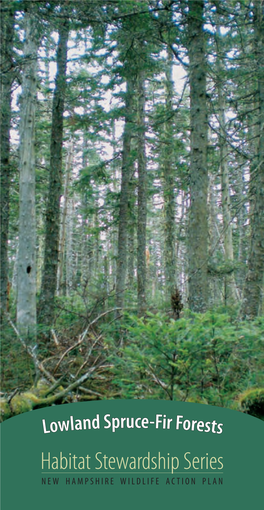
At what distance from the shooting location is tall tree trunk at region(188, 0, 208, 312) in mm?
6207

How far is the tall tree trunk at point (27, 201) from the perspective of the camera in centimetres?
701

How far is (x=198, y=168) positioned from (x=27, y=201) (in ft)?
11.7

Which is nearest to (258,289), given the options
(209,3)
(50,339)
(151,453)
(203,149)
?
(203,149)

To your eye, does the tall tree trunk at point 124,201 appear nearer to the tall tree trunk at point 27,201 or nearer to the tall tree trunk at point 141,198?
the tall tree trunk at point 141,198

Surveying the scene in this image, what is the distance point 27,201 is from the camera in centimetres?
721

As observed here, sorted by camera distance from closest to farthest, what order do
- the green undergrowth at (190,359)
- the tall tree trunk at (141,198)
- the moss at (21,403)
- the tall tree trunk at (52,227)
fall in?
1. the green undergrowth at (190,359)
2. the moss at (21,403)
3. the tall tree trunk at (52,227)
4. the tall tree trunk at (141,198)

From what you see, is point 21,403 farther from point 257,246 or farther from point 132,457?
point 257,246

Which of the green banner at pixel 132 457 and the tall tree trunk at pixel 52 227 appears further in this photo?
the tall tree trunk at pixel 52 227

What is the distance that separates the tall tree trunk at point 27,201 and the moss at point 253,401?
4566 mm

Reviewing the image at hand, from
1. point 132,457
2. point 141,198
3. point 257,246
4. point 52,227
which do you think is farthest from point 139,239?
point 132,457

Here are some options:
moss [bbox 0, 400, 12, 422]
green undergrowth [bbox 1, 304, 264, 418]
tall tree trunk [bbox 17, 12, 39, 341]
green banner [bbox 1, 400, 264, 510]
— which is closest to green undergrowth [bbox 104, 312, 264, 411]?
green undergrowth [bbox 1, 304, 264, 418]

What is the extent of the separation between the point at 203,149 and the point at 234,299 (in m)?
7.12

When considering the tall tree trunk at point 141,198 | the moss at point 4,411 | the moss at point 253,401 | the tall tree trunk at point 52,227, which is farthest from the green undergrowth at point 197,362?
the tall tree trunk at point 141,198

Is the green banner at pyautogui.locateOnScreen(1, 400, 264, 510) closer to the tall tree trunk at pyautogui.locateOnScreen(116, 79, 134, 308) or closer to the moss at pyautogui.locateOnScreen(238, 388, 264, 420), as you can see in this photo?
the moss at pyautogui.locateOnScreen(238, 388, 264, 420)
